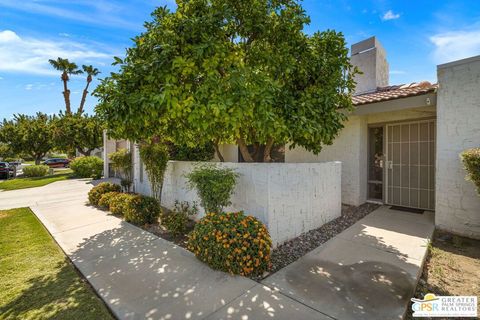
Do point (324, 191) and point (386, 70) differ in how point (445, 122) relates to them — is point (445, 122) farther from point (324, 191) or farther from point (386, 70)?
point (386, 70)

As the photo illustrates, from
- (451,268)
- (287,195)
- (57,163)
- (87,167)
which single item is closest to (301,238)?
(287,195)

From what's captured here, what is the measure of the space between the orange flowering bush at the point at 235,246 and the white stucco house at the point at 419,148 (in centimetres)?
502

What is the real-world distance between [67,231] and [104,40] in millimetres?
6869

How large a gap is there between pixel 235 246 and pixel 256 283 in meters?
0.61

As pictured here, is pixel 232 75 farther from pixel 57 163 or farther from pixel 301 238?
pixel 57 163

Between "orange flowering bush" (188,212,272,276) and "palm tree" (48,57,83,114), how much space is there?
3804 centimetres

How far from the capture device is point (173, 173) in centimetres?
714

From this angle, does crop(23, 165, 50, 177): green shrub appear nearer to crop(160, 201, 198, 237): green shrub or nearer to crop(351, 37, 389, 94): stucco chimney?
crop(160, 201, 198, 237): green shrub

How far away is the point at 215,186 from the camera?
440 cm

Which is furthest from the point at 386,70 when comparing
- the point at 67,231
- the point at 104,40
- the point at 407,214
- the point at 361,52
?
the point at 67,231

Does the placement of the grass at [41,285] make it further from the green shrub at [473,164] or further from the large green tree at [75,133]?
the large green tree at [75,133]

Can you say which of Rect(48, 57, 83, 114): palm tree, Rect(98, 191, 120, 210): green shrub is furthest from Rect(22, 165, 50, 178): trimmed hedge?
Rect(98, 191, 120, 210): green shrub

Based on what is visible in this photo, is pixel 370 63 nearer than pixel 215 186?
No

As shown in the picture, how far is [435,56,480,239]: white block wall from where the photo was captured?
5137 mm
